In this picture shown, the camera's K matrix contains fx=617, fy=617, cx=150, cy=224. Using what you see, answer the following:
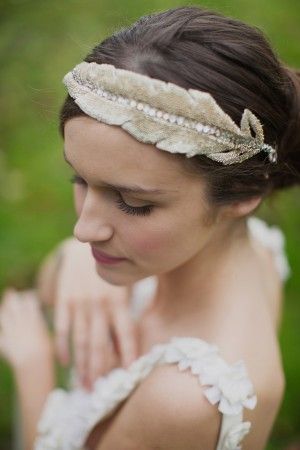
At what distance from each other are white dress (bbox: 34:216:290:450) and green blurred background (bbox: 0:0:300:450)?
127 centimetres

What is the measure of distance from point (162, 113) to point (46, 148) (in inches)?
133

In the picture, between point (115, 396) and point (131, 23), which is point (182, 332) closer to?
point (115, 396)

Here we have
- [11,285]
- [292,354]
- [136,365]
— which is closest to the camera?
[136,365]

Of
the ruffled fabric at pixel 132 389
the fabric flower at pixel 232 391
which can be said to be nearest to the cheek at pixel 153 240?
the ruffled fabric at pixel 132 389

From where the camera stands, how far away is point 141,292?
3.22m

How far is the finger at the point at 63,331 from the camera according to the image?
2.84 metres

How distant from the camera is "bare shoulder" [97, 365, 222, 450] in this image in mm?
2166

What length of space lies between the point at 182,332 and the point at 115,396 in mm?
373

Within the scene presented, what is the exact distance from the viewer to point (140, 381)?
2.39 m

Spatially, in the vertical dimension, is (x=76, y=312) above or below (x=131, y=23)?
below

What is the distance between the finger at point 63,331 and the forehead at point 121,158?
1.04 meters

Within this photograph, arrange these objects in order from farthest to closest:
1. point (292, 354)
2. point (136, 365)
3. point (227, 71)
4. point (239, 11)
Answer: point (239, 11) → point (292, 354) → point (136, 365) → point (227, 71)

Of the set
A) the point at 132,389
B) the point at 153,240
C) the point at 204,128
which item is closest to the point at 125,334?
the point at 132,389

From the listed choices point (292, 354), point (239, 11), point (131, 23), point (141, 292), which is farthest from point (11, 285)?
point (239, 11)
